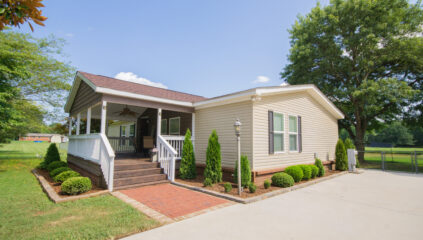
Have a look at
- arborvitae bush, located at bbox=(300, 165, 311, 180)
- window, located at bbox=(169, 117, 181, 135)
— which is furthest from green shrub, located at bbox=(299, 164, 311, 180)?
window, located at bbox=(169, 117, 181, 135)

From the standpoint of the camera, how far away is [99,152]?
6461 millimetres

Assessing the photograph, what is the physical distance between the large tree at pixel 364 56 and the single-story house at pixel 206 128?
6.43 meters

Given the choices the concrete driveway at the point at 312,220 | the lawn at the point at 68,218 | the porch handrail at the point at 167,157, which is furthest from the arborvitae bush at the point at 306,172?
the lawn at the point at 68,218

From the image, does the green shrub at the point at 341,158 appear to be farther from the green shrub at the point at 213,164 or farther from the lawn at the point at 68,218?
the lawn at the point at 68,218

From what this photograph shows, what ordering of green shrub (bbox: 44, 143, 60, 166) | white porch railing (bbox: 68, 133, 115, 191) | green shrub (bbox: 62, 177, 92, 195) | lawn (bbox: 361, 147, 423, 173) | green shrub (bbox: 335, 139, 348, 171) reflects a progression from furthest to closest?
lawn (bbox: 361, 147, 423, 173) → green shrub (bbox: 335, 139, 348, 171) → green shrub (bbox: 44, 143, 60, 166) → white porch railing (bbox: 68, 133, 115, 191) → green shrub (bbox: 62, 177, 92, 195)

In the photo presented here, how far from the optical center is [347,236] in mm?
3227

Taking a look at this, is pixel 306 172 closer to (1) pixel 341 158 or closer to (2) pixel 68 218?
(1) pixel 341 158

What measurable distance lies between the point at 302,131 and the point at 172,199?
6663 millimetres

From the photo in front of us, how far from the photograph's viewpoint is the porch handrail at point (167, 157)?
6945 mm

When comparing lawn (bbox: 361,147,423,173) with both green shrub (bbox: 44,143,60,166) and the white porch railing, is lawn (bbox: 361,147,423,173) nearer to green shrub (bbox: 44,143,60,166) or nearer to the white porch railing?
the white porch railing

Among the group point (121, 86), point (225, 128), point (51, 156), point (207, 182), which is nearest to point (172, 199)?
point (207, 182)

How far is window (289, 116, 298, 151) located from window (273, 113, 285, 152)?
2.21ft

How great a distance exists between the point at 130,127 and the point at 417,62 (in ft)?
64.7

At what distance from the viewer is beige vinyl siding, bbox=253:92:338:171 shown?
276 inches
